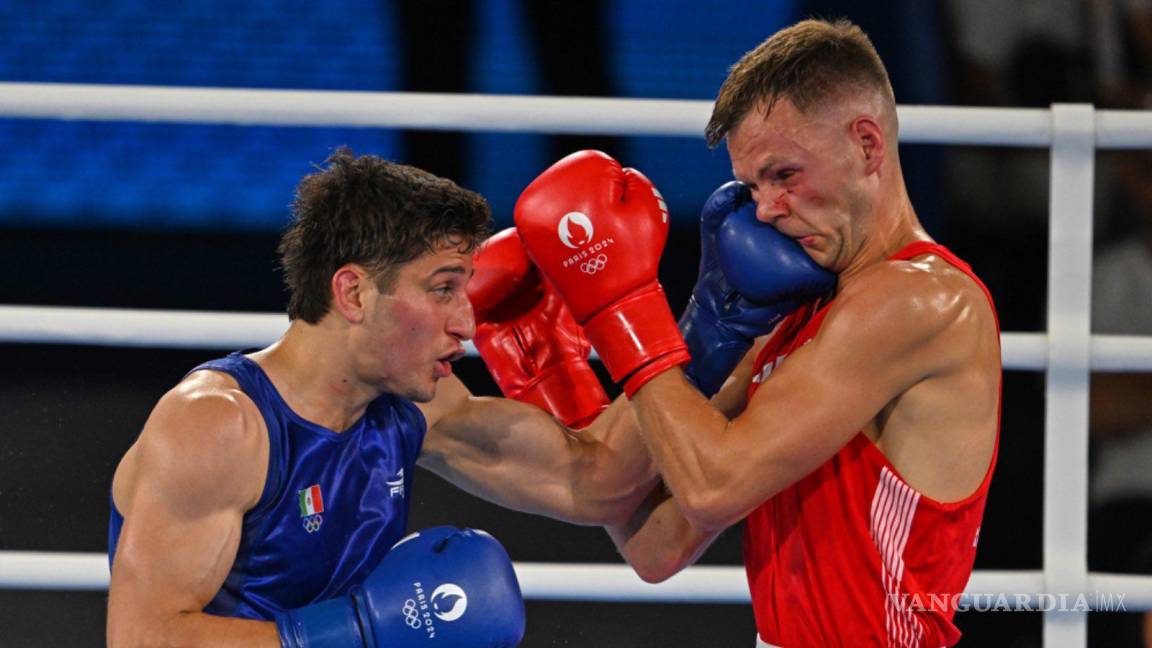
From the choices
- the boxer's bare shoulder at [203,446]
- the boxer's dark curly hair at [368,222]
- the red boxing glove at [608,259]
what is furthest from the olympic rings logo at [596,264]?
the boxer's bare shoulder at [203,446]

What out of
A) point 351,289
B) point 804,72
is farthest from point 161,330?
point 804,72

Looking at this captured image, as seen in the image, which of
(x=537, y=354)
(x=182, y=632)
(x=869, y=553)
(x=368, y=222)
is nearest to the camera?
(x=182, y=632)

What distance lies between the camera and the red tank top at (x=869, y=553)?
7.18 ft

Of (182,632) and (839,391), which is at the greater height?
(839,391)

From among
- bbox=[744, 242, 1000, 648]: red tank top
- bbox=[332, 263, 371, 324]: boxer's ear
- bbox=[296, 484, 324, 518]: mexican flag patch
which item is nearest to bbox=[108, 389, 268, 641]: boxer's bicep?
bbox=[296, 484, 324, 518]: mexican flag patch

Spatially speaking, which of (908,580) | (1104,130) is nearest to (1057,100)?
(1104,130)

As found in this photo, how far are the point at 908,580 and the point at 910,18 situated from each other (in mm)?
2582

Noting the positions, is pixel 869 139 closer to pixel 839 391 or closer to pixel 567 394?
pixel 839 391

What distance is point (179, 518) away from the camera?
2104mm

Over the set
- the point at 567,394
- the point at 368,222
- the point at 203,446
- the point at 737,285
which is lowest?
the point at 567,394

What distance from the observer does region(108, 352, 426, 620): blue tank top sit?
223 centimetres

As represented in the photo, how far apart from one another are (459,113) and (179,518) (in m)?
1.19

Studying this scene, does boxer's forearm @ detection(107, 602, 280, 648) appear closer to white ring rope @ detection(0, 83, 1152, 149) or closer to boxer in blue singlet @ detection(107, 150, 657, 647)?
boxer in blue singlet @ detection(107, 150, 657, 647)

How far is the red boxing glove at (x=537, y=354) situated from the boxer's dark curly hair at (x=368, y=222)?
1.14 feet
